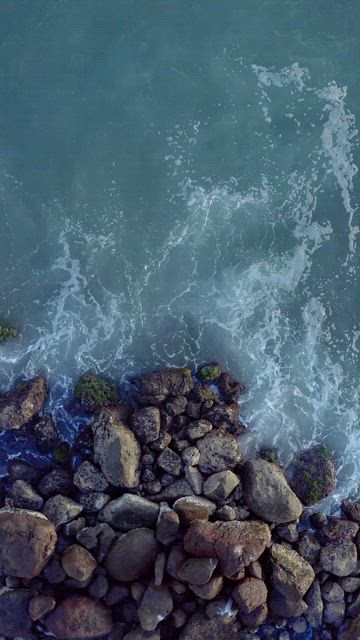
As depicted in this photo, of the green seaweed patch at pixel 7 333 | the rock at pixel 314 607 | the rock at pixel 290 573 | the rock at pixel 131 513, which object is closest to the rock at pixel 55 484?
the rock at pixel 131 513

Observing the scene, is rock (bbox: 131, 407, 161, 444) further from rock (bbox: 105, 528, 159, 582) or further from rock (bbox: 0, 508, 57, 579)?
rock (bbox: 0, 508, 57, 579)

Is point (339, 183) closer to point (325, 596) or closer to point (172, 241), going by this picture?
point (172, 241)

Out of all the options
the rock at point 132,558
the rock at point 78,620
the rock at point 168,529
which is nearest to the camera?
the rock at point 78,620

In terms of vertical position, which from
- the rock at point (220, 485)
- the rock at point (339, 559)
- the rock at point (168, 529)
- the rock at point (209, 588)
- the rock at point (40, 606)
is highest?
the rock at point (220, 485)

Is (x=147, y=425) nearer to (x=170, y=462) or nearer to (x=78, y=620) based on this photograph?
(x=170, y=462)

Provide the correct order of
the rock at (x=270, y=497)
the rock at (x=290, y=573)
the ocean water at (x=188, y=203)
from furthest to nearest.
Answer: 1. the ocean water at (x=188, y=203)
2. the rock at (x=270, y=497)
3. the rock at (x=290, y=573)

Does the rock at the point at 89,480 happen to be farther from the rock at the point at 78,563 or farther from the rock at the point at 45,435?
the rock at the point at 78,563

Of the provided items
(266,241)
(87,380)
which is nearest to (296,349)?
(266,241)

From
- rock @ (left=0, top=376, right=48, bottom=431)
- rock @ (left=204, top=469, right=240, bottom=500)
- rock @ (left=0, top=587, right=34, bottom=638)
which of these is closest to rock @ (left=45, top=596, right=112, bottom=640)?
rock @ (left=0, top=587, right=34, bottom=638)
